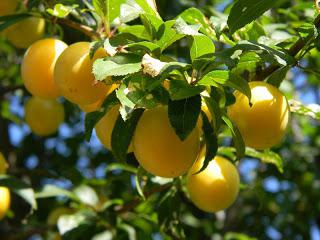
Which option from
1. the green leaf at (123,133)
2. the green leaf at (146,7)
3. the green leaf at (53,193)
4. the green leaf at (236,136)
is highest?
the green leaf at (146,7)

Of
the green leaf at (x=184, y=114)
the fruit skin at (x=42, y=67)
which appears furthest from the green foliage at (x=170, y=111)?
the fruit skin at (x=42, y=67)

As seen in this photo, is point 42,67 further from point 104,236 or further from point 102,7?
point 104,236

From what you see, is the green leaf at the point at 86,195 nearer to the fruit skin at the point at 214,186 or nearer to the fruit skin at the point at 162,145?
the fruit skin at the point at 214,186

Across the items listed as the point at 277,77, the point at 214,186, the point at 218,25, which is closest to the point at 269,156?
the point at 214,186

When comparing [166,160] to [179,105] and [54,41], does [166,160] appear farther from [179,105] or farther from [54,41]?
[54,41]

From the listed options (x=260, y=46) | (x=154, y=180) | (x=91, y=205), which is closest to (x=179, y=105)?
Answer: (x=260, y=46)

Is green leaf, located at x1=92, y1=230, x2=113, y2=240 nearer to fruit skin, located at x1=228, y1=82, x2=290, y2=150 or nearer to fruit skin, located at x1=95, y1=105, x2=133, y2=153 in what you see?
fruit skin, located at x1=95, y1=105, x2=133, y2=153
